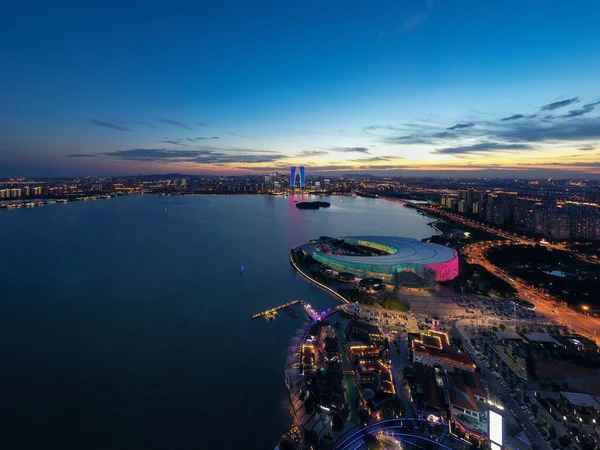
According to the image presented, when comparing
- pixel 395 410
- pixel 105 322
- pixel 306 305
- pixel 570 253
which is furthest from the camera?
pixel 570 253

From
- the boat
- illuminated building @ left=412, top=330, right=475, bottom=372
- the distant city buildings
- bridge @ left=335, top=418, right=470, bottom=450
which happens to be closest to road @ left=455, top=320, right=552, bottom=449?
illuminated building @ left=412, top=330, right=475, bottom=372

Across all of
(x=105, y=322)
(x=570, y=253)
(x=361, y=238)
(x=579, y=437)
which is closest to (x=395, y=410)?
(x=579, y=437)

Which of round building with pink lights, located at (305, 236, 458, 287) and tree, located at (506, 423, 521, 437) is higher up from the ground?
round building with pink lights, located at (305, 236, 458, 287)

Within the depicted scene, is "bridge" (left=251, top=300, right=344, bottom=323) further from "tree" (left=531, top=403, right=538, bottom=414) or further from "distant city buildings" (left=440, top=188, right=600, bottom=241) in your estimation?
"distant city buildings" (left=440, top=188, right=600, bottom=241)

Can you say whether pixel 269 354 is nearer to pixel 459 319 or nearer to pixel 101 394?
pixel 101 394

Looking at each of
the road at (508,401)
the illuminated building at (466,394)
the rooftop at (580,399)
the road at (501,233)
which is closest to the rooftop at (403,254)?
the road at (508,401)

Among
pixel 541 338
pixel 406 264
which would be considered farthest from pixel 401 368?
pixel 406 264

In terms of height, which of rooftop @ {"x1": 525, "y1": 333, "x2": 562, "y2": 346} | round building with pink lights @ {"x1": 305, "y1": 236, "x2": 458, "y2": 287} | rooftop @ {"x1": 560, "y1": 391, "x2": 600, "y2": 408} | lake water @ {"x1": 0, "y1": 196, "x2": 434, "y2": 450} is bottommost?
lake water @ {"x1": 0, "y1": 196, "x2": 434, "y2": 450}

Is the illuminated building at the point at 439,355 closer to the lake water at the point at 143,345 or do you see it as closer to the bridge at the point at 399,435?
the bridge at the point at 399,435
